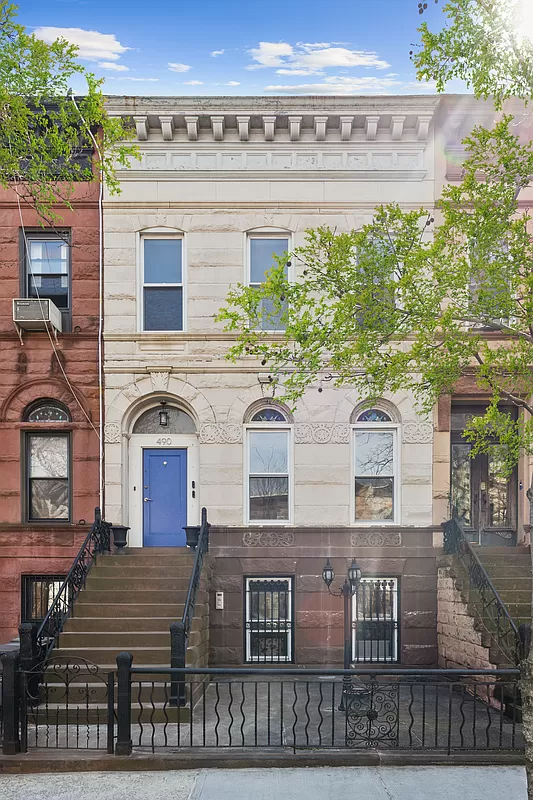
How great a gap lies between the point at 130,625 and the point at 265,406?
4.89m

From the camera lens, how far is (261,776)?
292 inches

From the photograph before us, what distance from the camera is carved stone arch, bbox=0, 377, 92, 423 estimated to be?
13.1 metres

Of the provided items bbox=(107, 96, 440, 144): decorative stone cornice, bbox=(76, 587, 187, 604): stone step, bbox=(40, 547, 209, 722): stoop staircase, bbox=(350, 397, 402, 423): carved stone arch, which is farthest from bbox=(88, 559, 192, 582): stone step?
bbox=(107, 96, 440, 144): decorative stone cornice

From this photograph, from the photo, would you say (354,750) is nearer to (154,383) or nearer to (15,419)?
(154,383)

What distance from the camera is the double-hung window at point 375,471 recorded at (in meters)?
13.1

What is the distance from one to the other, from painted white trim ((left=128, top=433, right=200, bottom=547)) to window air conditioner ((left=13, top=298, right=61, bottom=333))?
9.33 ft

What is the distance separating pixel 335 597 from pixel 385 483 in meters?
2.43

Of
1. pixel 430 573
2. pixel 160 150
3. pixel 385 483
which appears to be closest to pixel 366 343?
pixel 385 483

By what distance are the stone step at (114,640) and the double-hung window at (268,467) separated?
3298mm

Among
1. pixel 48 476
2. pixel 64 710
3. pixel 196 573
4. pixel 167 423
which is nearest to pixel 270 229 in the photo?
pixel 167 423

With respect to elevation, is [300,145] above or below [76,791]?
above

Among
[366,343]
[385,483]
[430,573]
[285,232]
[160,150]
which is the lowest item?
[430,573]

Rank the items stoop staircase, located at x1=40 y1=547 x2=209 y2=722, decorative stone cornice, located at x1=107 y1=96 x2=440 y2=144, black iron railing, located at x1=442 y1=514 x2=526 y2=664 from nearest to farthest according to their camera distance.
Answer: stoop staircase, located at x1=40 y1=547 x2=209 y2=722 → black iron railing, located at x1=442 y1=514 x2=526 y2=664 → decorative stone cornice, located at x1=107 y1=96 x2=440 y2=144

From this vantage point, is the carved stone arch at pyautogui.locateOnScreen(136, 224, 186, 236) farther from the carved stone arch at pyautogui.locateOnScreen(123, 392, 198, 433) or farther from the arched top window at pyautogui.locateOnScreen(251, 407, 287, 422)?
the arched top window at pyautogui.locateOnScreen(251, 407, 287, 422)
